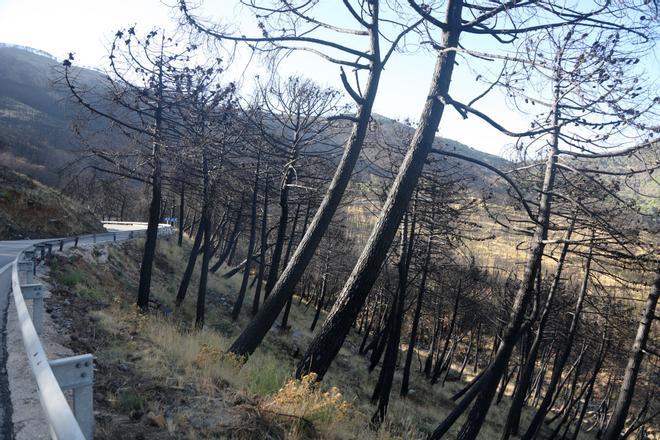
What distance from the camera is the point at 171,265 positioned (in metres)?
26.9

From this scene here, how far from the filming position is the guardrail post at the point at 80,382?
3006 millimetres

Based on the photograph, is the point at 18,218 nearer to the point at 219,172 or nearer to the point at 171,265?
the point at 171,265

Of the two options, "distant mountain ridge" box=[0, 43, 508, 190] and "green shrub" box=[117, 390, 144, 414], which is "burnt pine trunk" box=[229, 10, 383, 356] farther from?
"distant mountain ridge" box=[0, 43, 508, 190]

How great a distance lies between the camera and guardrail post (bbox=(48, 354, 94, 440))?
301cm

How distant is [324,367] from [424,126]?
347 cm

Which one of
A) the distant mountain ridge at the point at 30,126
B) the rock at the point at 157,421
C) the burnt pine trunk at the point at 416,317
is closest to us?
the rock at the point at 157,421

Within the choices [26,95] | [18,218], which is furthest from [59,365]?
[26,95]

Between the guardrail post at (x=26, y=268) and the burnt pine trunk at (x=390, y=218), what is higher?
the burnt pine trunk at (x=390, y=218)

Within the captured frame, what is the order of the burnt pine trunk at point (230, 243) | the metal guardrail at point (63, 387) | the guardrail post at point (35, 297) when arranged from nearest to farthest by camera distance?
the metal guardrail at point (63, 387) → the guardrail post at point (35, 297) → the burnt pine trunk at point (230, 243)

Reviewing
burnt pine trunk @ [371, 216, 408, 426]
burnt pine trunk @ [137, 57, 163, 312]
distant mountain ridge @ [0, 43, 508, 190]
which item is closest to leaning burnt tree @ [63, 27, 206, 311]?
burnt pine trunk @ [137, 57, 163, 312]

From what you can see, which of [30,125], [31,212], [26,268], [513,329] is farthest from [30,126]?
[513,329]

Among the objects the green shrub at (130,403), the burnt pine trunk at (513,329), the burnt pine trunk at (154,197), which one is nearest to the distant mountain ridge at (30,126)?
the burnt pine trunk at (154,197)

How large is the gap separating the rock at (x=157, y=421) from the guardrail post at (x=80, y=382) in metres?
1.06

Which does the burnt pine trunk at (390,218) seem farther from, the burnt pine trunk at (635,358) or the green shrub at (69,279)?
the green shrub at (69,279)
